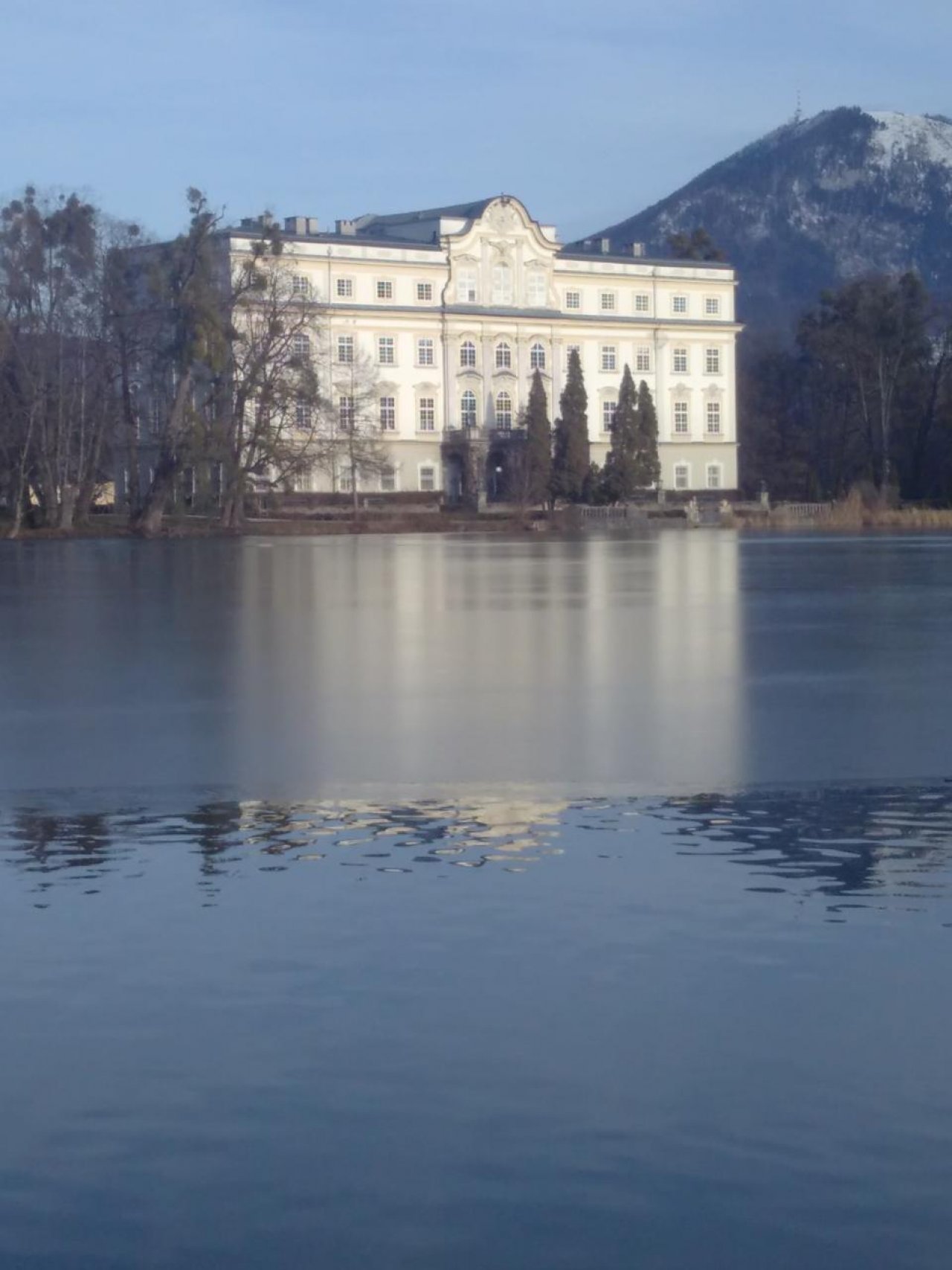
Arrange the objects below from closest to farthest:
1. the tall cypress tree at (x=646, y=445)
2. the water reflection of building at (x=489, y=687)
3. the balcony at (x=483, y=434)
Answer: the water reflection of building at (x=489, y=687) < the tall cypress tree at (x=646, y=445) < the balcony at (x=483, y=434)

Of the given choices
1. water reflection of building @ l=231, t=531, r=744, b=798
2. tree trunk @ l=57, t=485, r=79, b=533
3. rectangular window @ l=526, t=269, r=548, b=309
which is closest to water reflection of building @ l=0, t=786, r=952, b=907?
water reflection of building @ l=231, t=531, r=744, b=798

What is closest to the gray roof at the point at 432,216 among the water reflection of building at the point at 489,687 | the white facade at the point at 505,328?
the white facade at the point at 505,328

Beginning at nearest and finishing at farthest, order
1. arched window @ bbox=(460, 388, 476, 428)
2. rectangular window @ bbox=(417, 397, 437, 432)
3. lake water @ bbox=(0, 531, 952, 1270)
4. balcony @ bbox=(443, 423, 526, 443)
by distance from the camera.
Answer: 1. lake water @ bbox=(0, 531, 952, 1270)
2. balcony @ bbox=(443, 423, 526, 443)
3. rectangular window @ bbox=(417, 397, 437, 432)
4. arched window @ bbox=(460, 388, 476, 428)

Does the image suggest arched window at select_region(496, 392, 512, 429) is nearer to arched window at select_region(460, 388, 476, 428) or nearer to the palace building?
the palace building

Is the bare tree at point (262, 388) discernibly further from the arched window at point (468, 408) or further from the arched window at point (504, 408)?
the arched window at point (504, 408)

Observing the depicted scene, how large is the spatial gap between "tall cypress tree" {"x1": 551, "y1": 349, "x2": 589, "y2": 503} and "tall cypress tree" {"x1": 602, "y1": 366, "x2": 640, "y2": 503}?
1.38 metres

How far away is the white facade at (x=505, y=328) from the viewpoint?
10250 cm

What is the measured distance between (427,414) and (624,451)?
14344 mm

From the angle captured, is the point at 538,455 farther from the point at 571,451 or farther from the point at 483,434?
the point at 483,434

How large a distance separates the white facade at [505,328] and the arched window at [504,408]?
10 cm

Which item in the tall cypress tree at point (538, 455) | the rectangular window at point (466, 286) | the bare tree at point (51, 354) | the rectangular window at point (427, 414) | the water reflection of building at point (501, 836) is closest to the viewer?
the water reflection of building at point (501, 836)

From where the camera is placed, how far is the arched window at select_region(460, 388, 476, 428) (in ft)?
350

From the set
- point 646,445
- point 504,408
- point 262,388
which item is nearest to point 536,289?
point 504,408

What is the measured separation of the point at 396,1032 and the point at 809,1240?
188 centimetres
